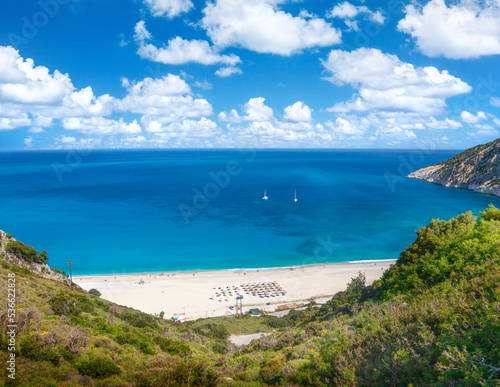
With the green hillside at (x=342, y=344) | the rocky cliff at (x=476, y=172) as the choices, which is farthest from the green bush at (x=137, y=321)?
the rocky cliff at (x=476, y=172)

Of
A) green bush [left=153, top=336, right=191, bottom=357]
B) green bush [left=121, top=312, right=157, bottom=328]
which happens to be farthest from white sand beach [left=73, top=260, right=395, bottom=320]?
green bush [left=153, top=336, right=191, bottom=357]

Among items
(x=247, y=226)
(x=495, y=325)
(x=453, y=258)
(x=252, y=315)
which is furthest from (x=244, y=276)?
(x=495, y=325)

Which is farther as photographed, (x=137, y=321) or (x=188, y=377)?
(x=137, y=321)

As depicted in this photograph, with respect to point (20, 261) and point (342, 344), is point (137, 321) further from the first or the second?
point (342, 344)

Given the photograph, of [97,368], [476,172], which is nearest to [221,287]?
Result: [97,368]

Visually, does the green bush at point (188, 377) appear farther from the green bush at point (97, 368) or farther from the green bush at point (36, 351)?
the green bush at point (36, 351)
